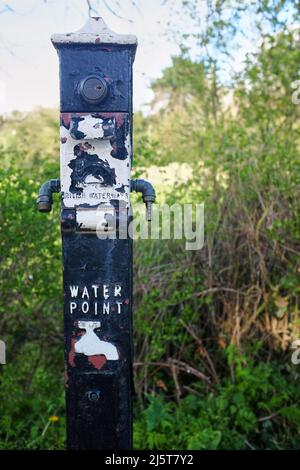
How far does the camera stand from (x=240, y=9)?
15.6 feet

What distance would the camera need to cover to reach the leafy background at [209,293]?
4027 millimetres

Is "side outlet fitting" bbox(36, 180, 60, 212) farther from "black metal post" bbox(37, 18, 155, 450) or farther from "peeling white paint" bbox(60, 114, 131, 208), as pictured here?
"peeling white paint" bbox(60, 114, 131, 208)

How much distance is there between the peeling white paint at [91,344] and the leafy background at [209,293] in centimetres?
153

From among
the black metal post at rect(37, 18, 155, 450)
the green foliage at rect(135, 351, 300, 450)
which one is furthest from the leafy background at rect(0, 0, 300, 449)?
the black metal post at rect(37, 18, 155, 450)

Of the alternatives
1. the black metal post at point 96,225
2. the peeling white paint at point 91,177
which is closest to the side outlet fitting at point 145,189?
the black metal post at point 96,225

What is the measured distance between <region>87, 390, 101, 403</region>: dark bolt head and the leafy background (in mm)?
1373

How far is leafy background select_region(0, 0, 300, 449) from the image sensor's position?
4027 millimetres

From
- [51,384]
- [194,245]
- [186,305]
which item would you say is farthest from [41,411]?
[194,245]

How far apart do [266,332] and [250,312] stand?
0.21 m

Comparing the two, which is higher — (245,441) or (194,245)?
(194,245)

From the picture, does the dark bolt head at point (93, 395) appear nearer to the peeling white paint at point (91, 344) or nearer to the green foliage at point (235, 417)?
the peeling white paint at point (91, 344)

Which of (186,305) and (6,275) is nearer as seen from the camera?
(6,275)

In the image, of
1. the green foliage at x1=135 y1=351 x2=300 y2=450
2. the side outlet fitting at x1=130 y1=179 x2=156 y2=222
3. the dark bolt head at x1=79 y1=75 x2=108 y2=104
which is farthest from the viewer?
the green foliage at x1=135 y1=351 x2=300 y2=450

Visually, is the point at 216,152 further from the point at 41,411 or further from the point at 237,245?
the point at 41,411
